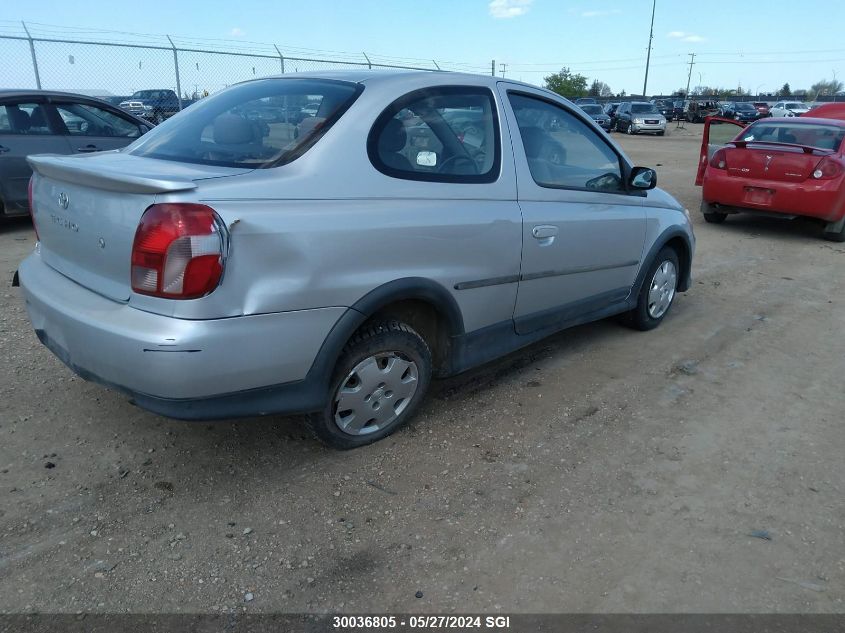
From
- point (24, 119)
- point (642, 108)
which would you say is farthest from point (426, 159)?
point (642, 108)

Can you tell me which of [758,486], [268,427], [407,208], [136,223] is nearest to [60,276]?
[136,223]

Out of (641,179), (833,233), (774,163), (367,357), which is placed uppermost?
(641,179)

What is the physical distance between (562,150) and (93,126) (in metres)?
6.05

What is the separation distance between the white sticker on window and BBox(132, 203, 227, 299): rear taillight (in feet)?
3.49

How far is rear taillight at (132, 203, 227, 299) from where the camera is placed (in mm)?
2314

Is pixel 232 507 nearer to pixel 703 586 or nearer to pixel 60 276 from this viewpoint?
pixel 60 276

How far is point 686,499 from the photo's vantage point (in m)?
A: 2.87

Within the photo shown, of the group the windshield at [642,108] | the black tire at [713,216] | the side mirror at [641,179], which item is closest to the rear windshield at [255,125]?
the side mirror at [641,179]

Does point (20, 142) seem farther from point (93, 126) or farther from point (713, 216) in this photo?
point (713, 216)

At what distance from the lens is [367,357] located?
297 centimetres

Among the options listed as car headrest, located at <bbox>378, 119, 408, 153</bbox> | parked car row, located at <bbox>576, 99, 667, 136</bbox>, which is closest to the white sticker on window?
car headrest, located at <bbox>378, 119, 408, 153</bbox>

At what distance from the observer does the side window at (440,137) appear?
292 cm

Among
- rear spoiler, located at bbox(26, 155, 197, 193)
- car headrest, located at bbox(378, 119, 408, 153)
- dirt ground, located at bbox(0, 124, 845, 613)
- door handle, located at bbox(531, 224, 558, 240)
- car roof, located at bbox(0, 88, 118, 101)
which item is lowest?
dirt ground, located at bbox(0, 124, 845, 613)

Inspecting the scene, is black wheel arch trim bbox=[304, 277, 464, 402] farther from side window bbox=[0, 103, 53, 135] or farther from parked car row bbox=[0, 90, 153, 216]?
side window bbox=[0, 103, 53, 135]
